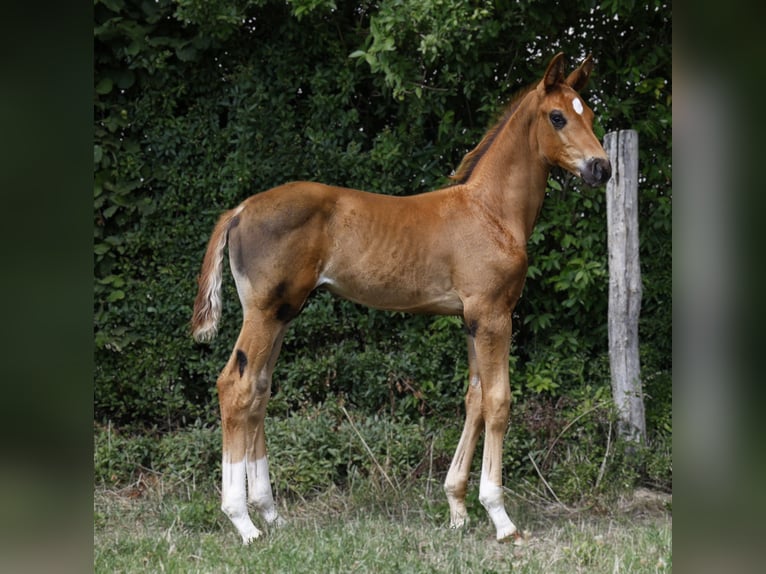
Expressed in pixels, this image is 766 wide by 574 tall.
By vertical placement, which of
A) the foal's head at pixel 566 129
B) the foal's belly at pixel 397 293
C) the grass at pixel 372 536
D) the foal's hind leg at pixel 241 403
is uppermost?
the foal's head at pixel 566 129

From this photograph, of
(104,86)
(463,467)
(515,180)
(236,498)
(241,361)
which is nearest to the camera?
(236,498)

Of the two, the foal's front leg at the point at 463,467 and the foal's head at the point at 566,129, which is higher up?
the foal's head at the point at 566,129

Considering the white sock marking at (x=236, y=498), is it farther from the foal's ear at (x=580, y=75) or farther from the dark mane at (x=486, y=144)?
the foal's ear at (x=580, y=75)

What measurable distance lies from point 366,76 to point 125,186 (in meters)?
2.15

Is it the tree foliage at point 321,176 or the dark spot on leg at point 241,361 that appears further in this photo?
the tree foliage at point 321,176

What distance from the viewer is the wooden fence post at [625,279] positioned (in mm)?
5477

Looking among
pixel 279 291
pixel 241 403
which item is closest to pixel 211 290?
pixel 279 291

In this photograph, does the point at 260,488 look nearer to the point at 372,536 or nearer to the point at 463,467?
the point at 372,536

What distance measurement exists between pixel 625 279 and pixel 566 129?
166 cm

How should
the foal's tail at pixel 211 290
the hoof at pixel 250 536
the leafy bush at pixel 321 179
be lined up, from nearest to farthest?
1. the hoof at pixel 250 536
2. the foal's tail at pixel 211 290
3. the leafy bush at pixel 321 179

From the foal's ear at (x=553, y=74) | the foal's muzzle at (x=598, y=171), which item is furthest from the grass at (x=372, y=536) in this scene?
the foal's ear at (x=553, y=74)

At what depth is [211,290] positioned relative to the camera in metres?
4.32
